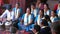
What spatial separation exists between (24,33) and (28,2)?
3.90 m

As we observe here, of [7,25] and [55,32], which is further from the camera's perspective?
[7,25]

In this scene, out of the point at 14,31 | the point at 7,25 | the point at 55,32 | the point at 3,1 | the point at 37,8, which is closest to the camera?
the point at 55,32

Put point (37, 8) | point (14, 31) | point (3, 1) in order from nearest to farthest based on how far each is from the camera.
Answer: point (14, 31) → point (37, 8) → point (3, 1)

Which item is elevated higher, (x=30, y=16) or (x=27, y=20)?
(x=30, y=16)

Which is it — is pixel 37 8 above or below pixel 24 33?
above

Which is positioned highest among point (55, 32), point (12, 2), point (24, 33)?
point (12, 2)

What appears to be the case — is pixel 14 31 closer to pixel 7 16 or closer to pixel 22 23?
pixel 22 23

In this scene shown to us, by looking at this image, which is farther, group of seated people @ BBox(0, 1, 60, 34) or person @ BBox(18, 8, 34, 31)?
person @ BBox(18, 8, 34, 31)

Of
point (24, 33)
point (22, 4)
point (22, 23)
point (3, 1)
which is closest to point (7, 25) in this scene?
point (22, 23)

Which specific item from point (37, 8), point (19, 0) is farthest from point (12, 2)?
point (37, 8)

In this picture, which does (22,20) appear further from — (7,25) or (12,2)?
(12,2)

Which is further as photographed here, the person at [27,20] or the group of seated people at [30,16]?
the person at [27,20]

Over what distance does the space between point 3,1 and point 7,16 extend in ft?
7.70

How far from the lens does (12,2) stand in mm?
8648
